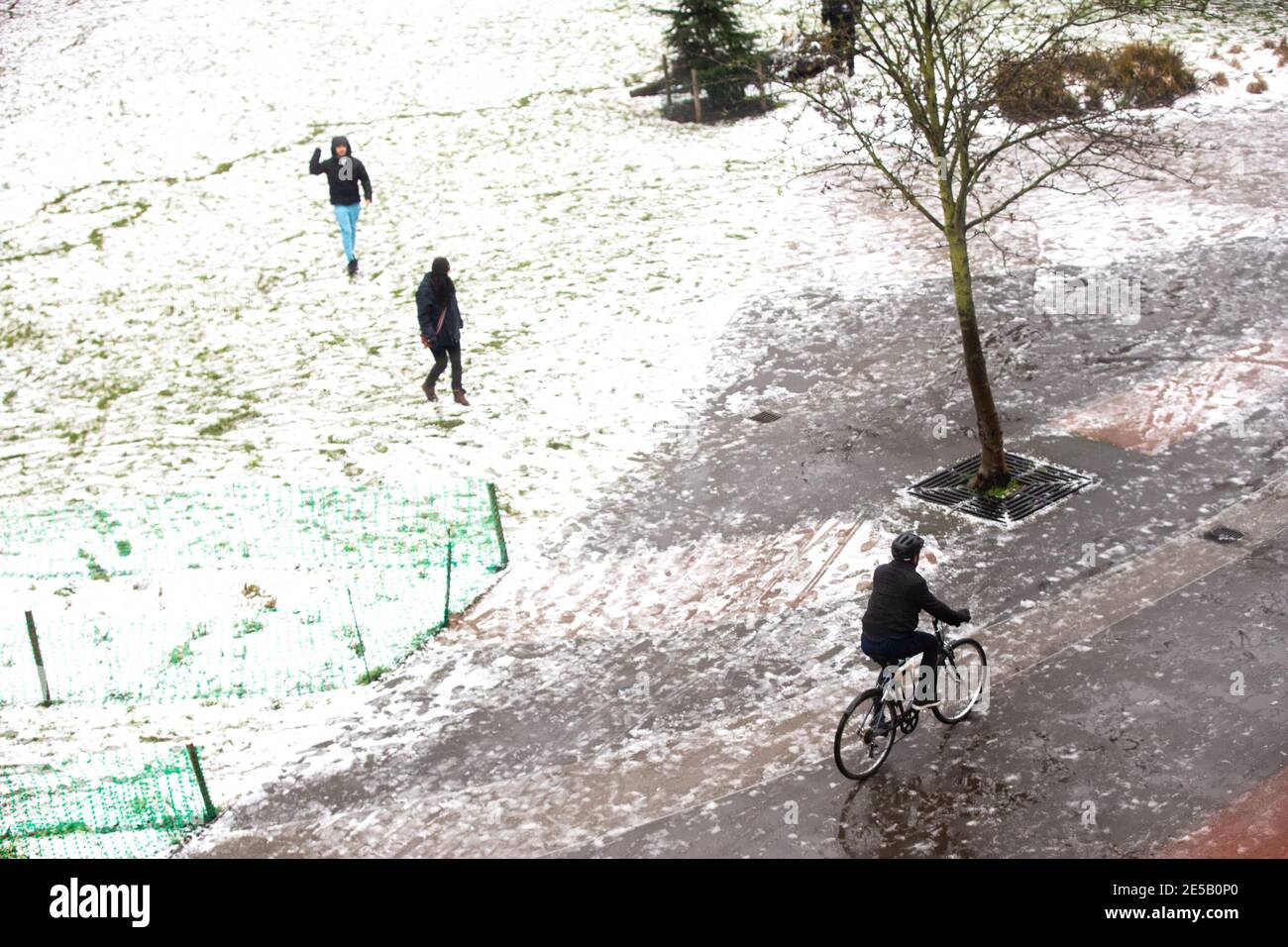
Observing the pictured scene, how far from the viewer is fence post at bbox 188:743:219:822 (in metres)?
8.25

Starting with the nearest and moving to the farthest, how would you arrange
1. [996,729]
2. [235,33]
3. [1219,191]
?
[996,729], [1219,191], [235,33]

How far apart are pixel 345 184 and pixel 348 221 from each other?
1.98ft

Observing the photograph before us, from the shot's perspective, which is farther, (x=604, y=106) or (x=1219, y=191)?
(x=604, y=106)

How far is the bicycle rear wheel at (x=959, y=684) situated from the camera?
27.6ft

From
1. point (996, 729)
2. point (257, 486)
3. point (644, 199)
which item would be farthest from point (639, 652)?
point (644, 199)

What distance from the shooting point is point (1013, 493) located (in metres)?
11.7

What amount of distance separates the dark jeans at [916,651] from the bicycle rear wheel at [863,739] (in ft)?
0.79

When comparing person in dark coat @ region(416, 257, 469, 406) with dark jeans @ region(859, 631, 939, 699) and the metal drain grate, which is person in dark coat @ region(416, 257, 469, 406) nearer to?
the metal drain grate

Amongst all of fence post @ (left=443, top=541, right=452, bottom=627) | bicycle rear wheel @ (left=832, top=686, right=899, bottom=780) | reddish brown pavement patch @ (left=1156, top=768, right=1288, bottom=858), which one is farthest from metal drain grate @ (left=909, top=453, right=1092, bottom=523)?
fence post @ (left=443, top=541, right=452, bottom=627)

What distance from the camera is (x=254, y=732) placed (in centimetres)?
946

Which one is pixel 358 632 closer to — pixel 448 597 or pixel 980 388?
pixel 448 597

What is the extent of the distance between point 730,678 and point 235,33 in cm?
2230
